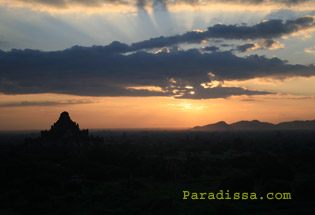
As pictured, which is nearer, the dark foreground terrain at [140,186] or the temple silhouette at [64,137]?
the dark foreground terrain at [140,186]

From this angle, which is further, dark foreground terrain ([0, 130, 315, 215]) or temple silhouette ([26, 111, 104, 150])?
temple silhouette ([26, 111, 104, 150])

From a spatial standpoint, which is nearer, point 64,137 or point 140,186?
point 140,186

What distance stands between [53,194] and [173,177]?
2447cm

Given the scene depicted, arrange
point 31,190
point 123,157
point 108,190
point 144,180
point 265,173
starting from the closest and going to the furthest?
point 31,190, point 108,190, point 265,173, point 144,180, point 123,157

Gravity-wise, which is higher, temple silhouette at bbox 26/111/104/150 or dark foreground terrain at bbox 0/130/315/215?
temple silhouette at bbox 26/111/104/150

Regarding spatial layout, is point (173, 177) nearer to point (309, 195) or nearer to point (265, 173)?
point (265, 173)

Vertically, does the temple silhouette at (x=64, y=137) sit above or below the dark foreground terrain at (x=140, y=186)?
above

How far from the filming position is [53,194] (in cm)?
4828

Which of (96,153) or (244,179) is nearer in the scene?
(244,179)

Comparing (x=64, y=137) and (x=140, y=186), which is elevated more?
(x=64, y=137)

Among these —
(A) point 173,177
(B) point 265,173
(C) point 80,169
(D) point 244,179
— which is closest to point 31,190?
(C) point 80,169

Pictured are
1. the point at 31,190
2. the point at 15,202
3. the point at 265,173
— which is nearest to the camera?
the point at 15,202

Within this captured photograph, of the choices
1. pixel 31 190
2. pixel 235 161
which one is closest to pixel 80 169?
pixel 31 190

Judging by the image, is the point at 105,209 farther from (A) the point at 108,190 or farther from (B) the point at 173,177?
(B) the point at 173,177
